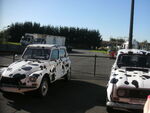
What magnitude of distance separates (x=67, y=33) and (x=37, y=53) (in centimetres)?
7667

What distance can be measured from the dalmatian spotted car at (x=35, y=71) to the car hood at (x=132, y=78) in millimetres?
2682

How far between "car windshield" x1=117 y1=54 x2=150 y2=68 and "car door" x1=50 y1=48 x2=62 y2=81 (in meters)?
2.68

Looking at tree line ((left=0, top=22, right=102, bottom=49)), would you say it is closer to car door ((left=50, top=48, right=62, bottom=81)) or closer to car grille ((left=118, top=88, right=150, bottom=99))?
car door ((left=50, top=48, right=62, bottom=81))

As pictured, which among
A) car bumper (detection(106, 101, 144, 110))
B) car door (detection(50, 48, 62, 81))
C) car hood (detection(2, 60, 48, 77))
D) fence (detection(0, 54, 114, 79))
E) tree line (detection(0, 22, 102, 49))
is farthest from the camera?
tree line (detection(0, 22, 102, 49))

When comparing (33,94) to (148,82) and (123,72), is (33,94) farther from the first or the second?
(148,82)

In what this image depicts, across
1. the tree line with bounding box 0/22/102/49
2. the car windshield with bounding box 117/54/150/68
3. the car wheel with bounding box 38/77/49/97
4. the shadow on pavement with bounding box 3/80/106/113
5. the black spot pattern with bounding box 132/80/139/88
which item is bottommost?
the shadow on pavement with bounding box 3/80/106/113

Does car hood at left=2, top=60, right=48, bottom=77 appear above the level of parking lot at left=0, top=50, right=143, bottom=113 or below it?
above

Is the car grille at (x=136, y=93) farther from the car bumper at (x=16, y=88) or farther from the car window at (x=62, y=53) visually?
the car window at (x=62, y=53)

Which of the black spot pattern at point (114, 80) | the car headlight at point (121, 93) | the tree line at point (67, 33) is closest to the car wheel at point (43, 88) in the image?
the black spot pattern at point (114, 80)

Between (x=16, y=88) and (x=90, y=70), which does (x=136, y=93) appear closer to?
(x=16, y=88)

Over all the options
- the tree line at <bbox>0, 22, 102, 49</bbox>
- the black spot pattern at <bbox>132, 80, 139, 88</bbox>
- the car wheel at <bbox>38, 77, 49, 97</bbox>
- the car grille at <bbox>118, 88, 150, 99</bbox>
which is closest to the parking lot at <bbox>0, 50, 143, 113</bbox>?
the car wheel at <bbox>38, 77, 49, 97</bbox>

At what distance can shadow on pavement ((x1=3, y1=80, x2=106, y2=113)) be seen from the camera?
6246 millimetres

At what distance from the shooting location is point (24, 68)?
7270mm

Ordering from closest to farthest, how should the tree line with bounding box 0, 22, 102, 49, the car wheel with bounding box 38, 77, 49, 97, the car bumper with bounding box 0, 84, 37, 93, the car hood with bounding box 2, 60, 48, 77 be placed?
the car bumper with bounding box 0, 84, 37, 93, the car hood with bounding box 2, 60, 48, 77, the car wheel with bounding box 38, 77, 49, 97, the tree line with bounding box 0, 22, 102, 49
